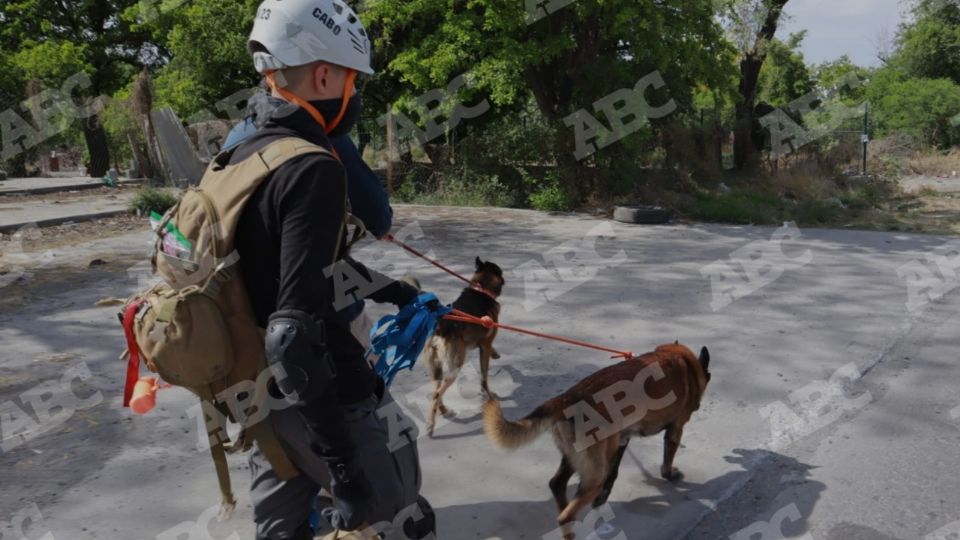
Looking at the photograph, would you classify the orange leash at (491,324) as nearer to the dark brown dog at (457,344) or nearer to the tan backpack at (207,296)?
the dark brown dog at (457,344)

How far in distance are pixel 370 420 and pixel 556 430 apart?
4.87 feet

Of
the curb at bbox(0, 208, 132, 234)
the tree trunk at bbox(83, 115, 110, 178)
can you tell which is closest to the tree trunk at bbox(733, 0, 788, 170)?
the curb at bbox(0, 208, 132, 234)

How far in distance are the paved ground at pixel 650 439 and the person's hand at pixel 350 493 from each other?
149 centimetres

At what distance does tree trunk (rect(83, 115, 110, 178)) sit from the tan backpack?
76.9 ft

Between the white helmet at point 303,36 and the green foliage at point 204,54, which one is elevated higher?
the green foliage at point 204,54

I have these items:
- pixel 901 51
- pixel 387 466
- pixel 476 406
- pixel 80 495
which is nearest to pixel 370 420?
pixel 387 466

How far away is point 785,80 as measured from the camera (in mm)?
34312

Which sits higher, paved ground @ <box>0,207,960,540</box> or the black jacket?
the black jacket

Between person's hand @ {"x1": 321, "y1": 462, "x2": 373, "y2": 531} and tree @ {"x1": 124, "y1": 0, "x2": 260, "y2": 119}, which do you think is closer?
person's hand @ {"x1": 321, "y1": 462, "x2": 373, "y2": 531}

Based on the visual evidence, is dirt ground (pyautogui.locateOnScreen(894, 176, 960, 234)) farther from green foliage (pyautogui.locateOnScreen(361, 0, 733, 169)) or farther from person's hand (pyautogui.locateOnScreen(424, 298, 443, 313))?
person's hand (pyautogui.locateOnScreen(424, 298, 443, 313))

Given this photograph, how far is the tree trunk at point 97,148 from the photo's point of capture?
2280 cm

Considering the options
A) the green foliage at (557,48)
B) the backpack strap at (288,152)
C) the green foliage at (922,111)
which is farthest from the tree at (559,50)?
the green foliage at (922,111)

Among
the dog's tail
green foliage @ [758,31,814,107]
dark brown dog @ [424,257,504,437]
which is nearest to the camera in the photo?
the dog's tail

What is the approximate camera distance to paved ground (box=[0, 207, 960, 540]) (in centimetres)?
354
